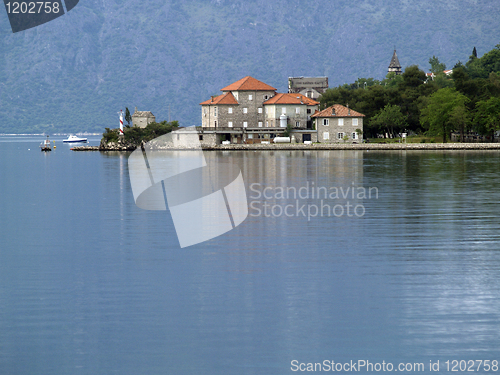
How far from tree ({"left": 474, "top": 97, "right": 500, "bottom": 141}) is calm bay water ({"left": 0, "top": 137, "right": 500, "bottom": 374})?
229ft

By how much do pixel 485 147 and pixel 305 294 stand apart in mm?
87082

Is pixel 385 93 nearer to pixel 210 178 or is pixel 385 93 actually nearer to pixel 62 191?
pixel 210 178

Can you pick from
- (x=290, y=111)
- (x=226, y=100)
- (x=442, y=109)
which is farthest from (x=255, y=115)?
(x=442, y=109)

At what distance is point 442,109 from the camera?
9081 cm

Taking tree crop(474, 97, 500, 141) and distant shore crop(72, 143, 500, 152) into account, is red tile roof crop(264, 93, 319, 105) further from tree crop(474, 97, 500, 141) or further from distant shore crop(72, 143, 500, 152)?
tree crop(474, 97, 500, 141)

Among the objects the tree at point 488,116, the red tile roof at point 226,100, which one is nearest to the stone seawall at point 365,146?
the tree at point 488,116

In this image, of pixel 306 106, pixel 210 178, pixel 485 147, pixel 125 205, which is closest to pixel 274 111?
pixel 306 106

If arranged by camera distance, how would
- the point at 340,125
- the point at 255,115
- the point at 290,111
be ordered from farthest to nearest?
the point at 255,115, the point at 290,111, the point at 340,125

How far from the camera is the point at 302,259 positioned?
15375mm

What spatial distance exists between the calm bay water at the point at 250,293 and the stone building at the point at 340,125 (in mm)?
76322

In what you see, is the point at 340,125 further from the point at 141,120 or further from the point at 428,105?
the point at 141,120

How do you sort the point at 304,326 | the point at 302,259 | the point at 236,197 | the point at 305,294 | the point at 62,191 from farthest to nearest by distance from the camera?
the point at 62,191
the point at 236,197
the point at 302,259
the point at 305,294
the point at 304,326

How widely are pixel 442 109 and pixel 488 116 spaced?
6196 mm

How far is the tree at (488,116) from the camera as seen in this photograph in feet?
288
